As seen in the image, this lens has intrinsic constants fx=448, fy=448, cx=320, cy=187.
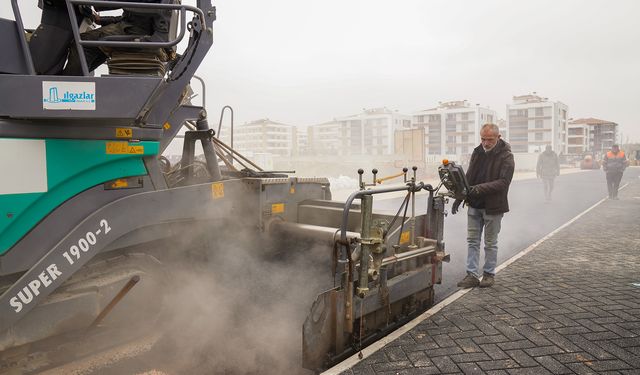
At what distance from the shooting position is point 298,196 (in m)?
4.82

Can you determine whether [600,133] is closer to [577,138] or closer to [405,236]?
[577,138]

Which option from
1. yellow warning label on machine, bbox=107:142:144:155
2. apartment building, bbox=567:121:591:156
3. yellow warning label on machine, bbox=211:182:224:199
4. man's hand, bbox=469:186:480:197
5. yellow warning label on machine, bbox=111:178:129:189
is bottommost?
man's hand, bbox=469:186:480:197

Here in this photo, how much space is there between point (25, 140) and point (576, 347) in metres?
4.21

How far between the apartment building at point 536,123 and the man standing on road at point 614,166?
72.9m

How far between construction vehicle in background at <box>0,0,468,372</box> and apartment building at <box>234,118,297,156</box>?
3210 inches

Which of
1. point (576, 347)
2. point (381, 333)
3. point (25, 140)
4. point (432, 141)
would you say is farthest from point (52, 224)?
point (432, 141)

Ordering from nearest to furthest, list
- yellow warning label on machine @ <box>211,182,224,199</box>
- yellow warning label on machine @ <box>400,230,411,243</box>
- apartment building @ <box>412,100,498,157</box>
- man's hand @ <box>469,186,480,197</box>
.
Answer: yellow warning label on machine @ <box>211,182,224,199</box>
yellow warning label on machine @ <box>400,230,411,243</box>
man's hand @ <box>469,186,480,197</box>
apartment building @ <box>412,100,498,157</box>

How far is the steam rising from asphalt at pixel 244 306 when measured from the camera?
363 cm

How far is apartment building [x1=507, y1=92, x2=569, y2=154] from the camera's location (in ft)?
274

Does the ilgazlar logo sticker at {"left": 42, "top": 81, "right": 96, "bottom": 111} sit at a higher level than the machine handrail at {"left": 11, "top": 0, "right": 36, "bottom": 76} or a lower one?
lower

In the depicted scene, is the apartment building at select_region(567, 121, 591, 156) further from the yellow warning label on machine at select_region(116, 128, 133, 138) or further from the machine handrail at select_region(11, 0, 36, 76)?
the machine handrail at select_region(11, 0, 36, 76)

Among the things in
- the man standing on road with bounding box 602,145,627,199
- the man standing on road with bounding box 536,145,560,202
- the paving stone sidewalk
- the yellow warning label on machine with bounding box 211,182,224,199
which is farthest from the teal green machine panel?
the man standing on road with bounding box 602,145,627,199

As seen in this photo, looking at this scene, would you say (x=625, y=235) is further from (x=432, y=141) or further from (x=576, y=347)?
(x=432, y=141)

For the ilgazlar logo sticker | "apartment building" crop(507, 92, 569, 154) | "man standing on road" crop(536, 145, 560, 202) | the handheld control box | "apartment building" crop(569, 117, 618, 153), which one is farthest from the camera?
"apartment building" crop(569, 117, 618, 153)
